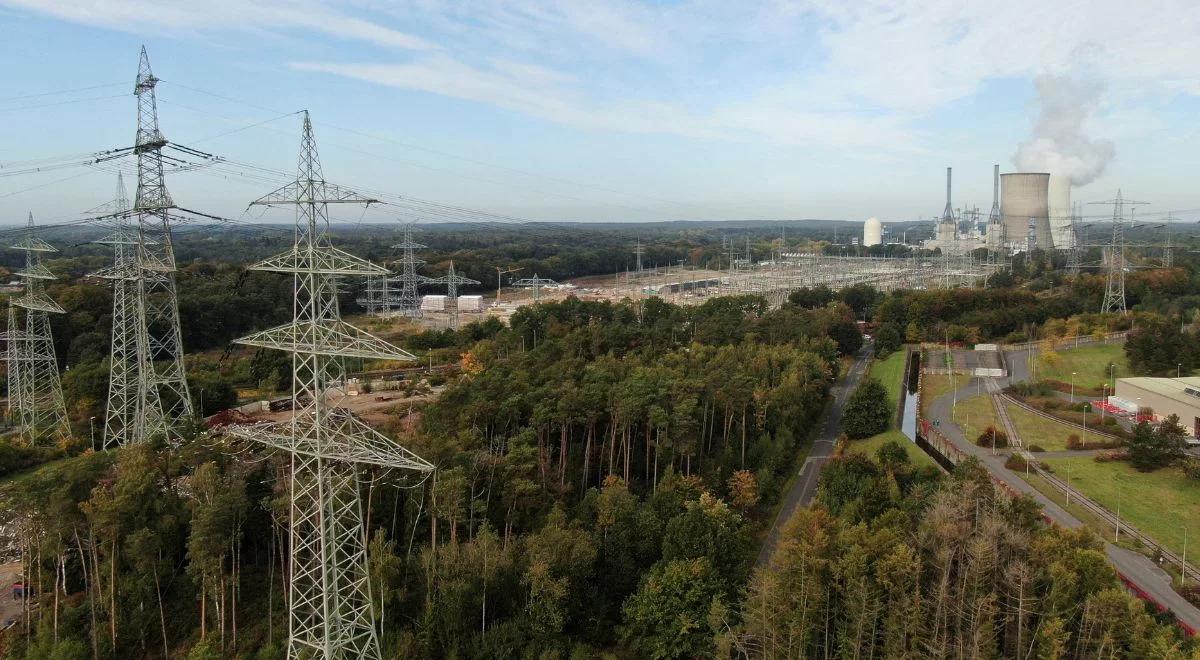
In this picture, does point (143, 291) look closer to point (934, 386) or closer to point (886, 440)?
point (886, 440)

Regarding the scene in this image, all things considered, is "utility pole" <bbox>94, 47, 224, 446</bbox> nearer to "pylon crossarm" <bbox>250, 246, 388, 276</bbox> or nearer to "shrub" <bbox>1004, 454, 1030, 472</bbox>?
"pylon crossarm" <bbox>250, 246, 388, 276</bbox>

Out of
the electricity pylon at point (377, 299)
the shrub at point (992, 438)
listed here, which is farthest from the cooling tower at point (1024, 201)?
the electricity pylon at point (377, 299)

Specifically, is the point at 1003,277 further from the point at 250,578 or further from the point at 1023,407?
the point at 250,578

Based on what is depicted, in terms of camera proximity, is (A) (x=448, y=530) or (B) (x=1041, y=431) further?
(B) (x=1041, y=431)

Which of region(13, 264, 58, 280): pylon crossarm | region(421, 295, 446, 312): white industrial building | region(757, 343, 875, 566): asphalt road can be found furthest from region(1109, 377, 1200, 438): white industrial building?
region(421, 295, 446, 312): white industrial building

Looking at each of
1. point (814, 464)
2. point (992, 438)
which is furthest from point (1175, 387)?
point (814, 464)

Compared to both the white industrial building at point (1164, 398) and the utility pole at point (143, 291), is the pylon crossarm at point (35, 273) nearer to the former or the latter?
the utility pole at point (143, 291)
